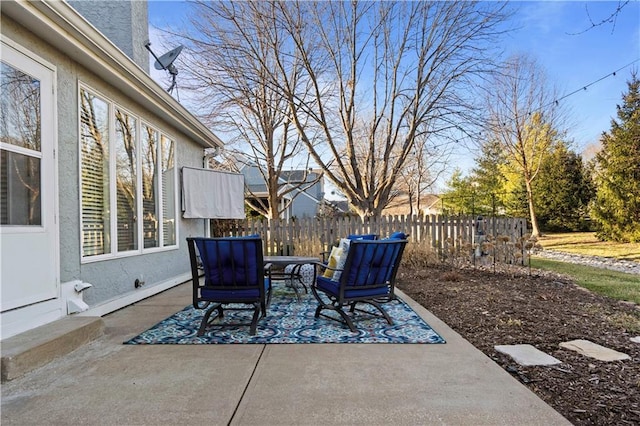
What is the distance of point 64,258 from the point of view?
345 centimetres

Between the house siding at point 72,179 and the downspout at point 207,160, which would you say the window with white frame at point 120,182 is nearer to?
the house siding at point 72,179

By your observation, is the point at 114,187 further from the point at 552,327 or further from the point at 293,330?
the point at 552,327

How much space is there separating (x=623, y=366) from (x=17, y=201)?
4985 mm

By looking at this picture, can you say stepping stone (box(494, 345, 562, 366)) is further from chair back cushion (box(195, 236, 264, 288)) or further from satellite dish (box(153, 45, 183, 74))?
satellite dish (box(153, 45, 183, 74))

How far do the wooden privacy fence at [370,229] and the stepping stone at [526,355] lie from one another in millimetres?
5665

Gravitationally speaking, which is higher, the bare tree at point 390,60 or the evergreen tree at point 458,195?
the bare tree at point 390,60

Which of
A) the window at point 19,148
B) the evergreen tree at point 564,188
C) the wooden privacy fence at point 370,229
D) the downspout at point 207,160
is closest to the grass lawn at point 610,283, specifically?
the wooden privacy fence at point 370,229

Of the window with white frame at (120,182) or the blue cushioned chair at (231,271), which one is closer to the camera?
the blue cushioned chair at (231,271)

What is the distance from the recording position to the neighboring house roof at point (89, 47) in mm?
2902

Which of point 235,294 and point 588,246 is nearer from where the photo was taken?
point 235,294

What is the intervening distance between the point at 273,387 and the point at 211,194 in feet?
18.1

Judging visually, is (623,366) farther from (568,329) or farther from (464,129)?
(464,129)

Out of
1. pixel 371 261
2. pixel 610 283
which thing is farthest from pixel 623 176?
pixel 371 261

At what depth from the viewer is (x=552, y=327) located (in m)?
3.49
